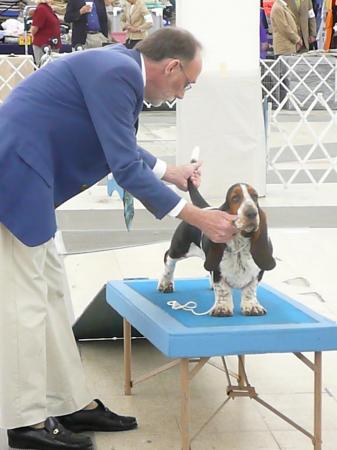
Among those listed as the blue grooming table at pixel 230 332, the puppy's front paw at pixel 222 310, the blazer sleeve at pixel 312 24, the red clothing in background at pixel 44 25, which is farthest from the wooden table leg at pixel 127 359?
the blazer sleeve at pixel 312 24

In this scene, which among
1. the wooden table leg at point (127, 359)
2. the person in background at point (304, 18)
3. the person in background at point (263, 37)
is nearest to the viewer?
the wooden table leg at point (127, 359)

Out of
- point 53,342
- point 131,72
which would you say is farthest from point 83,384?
point 131,72

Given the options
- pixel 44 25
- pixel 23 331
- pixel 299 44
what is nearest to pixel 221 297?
pixel 23 331

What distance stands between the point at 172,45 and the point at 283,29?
44.8 feet

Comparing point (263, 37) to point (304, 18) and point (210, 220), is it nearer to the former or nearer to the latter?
point (304, 18)

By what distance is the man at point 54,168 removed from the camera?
3.03 metres

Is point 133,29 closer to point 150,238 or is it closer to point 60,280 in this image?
point 150,238

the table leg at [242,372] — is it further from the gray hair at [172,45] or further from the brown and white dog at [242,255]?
the gray hair at [172,45]

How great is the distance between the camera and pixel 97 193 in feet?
28.3

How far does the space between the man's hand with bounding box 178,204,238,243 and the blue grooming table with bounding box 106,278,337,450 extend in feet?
1.06

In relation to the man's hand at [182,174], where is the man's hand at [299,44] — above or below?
below

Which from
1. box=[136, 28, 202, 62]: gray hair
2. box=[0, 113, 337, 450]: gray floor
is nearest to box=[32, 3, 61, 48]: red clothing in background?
box=[0, 113, 337, 450]: gray floor

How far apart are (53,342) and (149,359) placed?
1.12 meters

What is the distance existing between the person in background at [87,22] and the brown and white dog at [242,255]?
12275 mm
